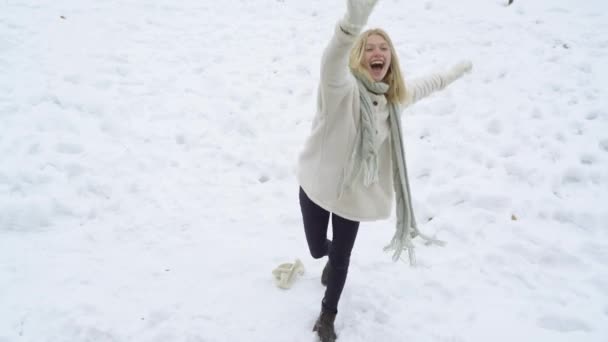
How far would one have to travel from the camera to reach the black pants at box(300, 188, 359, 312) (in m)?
2.26

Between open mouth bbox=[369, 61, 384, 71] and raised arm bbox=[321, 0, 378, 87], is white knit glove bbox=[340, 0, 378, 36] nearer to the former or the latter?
raised arm bbox=[321, 0, 378, 87]

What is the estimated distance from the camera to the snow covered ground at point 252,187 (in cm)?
264

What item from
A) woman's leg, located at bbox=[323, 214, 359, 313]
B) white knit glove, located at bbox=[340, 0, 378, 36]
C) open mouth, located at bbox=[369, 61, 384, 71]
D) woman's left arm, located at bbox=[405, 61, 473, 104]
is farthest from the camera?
woman's left arm, located at bbox=[405, 61, 473, 104]

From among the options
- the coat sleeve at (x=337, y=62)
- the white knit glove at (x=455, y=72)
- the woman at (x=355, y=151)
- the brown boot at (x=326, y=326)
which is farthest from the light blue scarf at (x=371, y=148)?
the brown boot at (x=326, y=326)

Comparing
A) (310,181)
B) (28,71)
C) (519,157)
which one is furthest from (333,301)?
(28,71)

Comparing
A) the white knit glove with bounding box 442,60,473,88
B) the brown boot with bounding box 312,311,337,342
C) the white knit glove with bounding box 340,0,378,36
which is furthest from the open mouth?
the brown boot with bounding box 312,311,337,342

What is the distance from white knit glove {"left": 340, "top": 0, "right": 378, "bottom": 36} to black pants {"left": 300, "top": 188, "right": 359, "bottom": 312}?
105 cm

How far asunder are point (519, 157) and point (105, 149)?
410cm

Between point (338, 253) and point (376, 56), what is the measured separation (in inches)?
43.3

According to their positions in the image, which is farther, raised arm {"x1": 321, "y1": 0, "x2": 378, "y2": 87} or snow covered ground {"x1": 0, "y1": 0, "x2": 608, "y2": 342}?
snow covered ground {"x1": 0, "y1": 0, "x2": 608, "y2": 342}

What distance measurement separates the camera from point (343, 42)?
5.13 feet

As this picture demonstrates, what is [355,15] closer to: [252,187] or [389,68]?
[389,68]

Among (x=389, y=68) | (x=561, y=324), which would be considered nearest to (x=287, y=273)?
(x=389, y=68)

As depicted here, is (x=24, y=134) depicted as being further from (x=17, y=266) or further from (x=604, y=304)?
(x=604, y=304)
